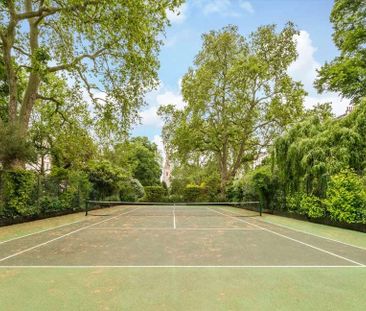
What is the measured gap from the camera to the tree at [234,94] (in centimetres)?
2736

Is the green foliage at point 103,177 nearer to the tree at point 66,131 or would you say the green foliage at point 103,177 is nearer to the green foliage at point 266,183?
the tree at point 66,131

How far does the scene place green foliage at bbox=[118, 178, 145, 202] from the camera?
94.0 feet

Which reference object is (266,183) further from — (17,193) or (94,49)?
(17,193)

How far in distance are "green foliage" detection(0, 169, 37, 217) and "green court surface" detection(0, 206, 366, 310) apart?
13.4ft

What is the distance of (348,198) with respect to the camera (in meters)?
10.4

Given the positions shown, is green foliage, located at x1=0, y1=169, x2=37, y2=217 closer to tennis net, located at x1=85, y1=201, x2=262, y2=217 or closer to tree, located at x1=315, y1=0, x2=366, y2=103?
tennis net, located at x1=85, y1=201, x2=262, y2=217

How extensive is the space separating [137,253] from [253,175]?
43.9 ft

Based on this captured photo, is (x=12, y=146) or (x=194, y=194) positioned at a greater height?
(x=12, y=146)

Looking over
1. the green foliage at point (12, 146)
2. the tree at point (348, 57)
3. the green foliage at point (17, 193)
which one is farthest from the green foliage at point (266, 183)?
the green foliage at point (12, 146)

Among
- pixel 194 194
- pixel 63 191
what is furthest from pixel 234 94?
pixel 63 191

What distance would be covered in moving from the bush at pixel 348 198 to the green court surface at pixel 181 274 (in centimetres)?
283

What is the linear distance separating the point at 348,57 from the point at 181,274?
69.9 ft

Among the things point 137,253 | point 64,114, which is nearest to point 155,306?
point 137,253

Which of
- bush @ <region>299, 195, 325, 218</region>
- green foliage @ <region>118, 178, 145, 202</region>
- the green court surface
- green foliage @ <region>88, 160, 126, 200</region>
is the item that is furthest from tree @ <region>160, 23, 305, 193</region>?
the green court surface
